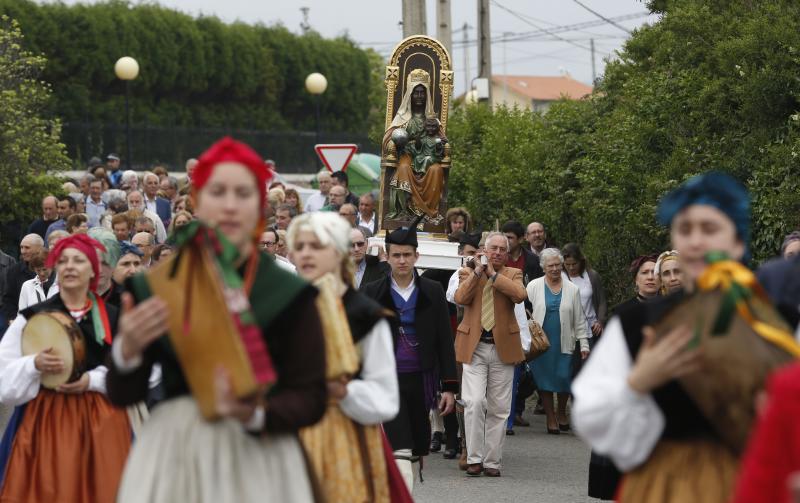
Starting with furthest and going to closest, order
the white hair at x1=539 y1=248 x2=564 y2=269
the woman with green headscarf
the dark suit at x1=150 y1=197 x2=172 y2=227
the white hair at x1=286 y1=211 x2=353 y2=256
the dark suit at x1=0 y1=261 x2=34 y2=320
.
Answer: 1. the dark suit at x1=150 y1=197 x2=172 y2=227
2. the dark suit at x1=0 y1=261 x2=34 y2=320
3. the white hair at x1=539 y1=248 x2=564 y2=269
4. the woman with green headscarf
5. the white hair at x1=286 y1=211 x2=353 y2=256

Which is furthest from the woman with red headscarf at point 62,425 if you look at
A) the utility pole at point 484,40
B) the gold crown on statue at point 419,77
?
the utility pole at point 484,40

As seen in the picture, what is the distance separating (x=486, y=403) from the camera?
41.8ft

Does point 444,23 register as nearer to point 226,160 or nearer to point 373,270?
point 373,270

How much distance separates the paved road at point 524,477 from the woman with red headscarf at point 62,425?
3.96 meters

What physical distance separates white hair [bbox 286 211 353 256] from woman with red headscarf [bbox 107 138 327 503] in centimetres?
142

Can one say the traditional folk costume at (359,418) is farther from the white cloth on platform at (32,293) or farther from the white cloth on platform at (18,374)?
the white cloth on platform at (32,293)

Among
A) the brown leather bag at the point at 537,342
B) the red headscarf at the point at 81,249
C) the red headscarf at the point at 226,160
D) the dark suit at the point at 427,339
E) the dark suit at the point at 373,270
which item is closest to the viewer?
the red headscarf at the point at 226,160

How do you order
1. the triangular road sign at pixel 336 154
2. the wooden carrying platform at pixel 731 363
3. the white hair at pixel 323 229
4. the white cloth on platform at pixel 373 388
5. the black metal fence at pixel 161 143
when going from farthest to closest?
the black metal fence at pixel 161 143
the triangular road sign at pixel 336 154
the white hair at pixel 323 229
the white cloth on platform at pixel 373 388
the wooden carrying platform at pixel 731 363

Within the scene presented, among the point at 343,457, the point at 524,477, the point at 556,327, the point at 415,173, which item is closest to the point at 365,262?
the point at 524,477

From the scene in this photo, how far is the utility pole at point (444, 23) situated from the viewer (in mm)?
29969

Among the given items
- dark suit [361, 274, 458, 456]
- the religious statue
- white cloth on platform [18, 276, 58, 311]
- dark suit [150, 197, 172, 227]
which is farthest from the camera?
dark suit [150, 197, 172, 227]

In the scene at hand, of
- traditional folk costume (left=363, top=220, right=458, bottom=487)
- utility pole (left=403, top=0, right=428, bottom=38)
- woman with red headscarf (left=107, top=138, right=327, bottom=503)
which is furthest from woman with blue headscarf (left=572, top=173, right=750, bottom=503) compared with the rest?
utility pole (left=403, top=0, right=428, bottom=38)

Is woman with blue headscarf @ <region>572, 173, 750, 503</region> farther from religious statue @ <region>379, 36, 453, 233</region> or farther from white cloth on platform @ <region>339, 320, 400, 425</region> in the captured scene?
religious statue @ <region>379, 36, 453, 233</region>

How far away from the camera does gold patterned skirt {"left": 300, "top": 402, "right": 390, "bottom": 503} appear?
6.21 m
